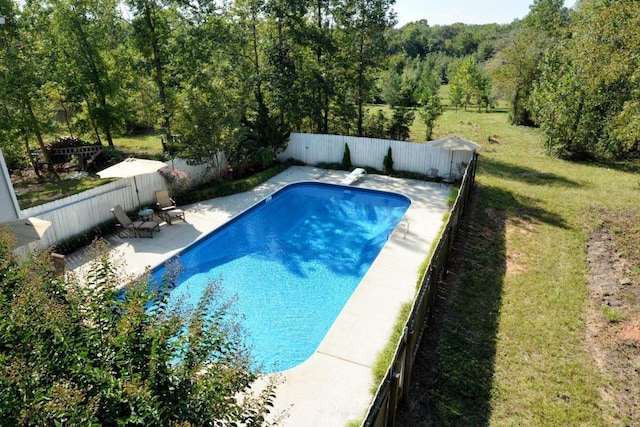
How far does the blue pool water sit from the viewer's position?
935cm

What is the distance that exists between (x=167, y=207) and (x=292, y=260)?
5.53m

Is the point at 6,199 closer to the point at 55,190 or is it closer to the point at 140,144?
the point at 55,190

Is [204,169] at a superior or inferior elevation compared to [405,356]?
superior

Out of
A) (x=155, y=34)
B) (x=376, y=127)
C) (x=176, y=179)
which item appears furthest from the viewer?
(x=376, y=127)

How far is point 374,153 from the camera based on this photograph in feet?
65.5

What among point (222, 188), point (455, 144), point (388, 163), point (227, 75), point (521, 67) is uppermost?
point (521, 67)

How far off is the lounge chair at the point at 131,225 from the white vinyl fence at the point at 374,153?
9911 millimetres

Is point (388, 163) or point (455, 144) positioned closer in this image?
point (455, 144)

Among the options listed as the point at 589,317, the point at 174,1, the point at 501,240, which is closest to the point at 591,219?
the point at 501,240

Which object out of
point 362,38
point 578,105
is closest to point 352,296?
point 362,38

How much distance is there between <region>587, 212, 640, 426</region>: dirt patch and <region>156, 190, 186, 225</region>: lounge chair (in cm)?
1256

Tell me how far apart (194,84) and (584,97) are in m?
19.3

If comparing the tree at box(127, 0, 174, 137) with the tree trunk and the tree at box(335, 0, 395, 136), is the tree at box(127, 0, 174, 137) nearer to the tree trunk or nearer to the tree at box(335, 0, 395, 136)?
the tree trunk

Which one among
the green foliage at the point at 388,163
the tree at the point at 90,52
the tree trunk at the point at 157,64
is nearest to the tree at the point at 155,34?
the tree trunk at the point at 157,64
